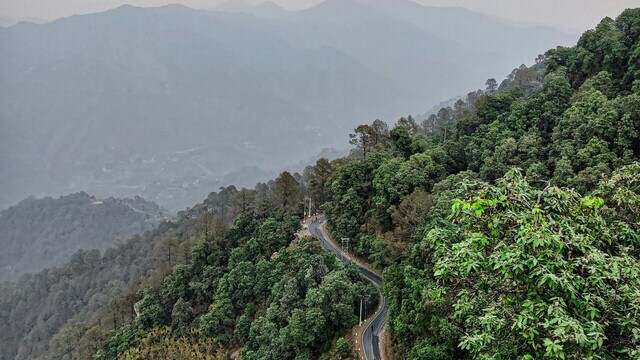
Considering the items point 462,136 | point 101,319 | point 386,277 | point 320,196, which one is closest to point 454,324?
point 386,277

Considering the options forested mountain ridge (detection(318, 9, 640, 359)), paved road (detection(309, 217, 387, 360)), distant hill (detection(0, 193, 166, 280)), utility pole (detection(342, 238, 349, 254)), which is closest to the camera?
forested mountain ridge (detection(318, 9, 640, 359))

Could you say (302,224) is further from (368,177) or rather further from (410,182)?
(410,182)

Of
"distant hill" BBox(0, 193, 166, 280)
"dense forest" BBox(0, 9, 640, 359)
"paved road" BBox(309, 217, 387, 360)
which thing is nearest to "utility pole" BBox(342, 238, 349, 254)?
"paved road" BBox(309, 217, 387, 360)

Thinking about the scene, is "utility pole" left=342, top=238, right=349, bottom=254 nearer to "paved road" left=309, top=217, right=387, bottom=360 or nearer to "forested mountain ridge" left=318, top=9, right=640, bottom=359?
"paved road" left=309, top=217, right=387, bottom=360

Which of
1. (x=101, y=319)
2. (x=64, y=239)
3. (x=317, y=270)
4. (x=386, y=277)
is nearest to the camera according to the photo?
(x=386, y=277)

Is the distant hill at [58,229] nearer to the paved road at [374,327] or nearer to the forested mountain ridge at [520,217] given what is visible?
the forested mountain ridge at [520,217]

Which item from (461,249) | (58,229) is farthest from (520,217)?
(58,229)

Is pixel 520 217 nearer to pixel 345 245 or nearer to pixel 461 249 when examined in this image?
pixel 461 249
